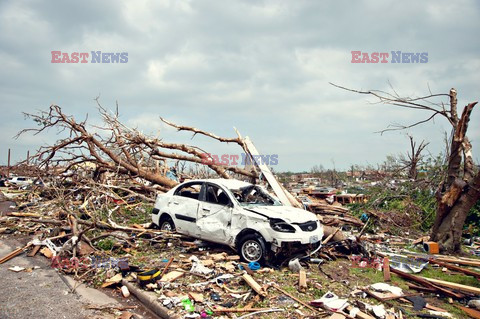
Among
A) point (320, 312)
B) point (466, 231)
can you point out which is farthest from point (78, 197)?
point (466, 231)

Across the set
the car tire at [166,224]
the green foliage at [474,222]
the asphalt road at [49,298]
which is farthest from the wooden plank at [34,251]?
the green foliage at [474,222]

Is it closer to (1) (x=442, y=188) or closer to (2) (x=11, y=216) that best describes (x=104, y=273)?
(2) (x=11, y=216)

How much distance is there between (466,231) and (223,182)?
9.27 meters

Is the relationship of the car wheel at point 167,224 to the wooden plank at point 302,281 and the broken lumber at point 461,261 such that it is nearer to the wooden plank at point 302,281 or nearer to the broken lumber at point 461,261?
the wooden plank at point 302,281

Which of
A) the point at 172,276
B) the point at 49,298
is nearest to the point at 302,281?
the point at 172,276

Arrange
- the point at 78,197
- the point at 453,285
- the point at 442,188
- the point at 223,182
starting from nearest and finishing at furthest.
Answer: the point at 453,285, the point at 223,182, the point at 442,188, the point at 78,197

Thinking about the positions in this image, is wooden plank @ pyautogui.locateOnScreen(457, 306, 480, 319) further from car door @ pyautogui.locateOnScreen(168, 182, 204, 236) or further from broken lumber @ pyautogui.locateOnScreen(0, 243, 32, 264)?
broken lumber @ pyautogui.locateOnScreen(0, 243, 32, 264)

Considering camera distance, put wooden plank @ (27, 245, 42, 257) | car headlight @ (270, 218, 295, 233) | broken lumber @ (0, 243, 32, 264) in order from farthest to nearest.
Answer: wooden plank @ (27, 245, 42, 257) < broken lumber @ (0, 243, 32, 264) < car headlight @ (270, 218, 295, 233)

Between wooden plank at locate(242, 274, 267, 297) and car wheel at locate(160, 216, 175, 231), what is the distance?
3.43m

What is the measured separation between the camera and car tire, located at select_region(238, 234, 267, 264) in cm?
714

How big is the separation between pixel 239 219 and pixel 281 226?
98 cm

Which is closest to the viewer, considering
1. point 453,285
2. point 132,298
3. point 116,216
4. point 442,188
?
point 132,298

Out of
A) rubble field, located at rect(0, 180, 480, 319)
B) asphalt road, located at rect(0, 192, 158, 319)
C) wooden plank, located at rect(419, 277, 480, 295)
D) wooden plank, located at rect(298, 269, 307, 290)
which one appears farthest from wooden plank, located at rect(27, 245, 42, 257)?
wooden plank, located at rect(419, 277, 480, 295)

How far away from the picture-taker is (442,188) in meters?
10.8
